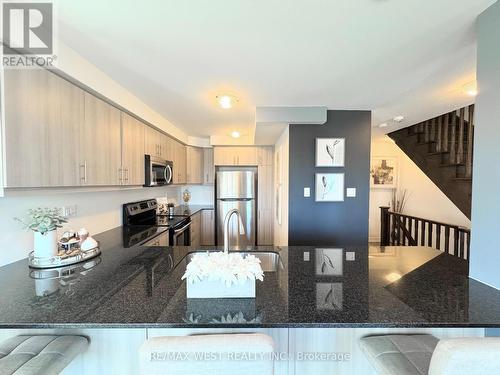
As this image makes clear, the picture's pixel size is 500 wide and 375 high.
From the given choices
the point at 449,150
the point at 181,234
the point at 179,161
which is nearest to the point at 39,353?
the point at 181,234

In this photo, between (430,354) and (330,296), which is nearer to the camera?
(430,354)

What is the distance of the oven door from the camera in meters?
3.07

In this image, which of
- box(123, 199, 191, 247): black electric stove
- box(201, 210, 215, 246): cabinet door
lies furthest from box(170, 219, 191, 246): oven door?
box(201, 210, 215, 246): cabinet door

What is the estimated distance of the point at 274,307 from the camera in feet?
3.28

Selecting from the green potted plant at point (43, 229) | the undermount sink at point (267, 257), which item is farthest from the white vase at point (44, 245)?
the undermount sink at point (267, 257)

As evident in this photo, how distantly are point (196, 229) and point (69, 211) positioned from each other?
2.53 meters

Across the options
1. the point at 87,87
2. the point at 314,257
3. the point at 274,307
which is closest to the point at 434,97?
the point at 314,257

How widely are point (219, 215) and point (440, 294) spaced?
4.16m

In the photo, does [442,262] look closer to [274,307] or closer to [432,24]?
[274,307]

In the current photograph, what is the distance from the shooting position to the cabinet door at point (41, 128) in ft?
4.09

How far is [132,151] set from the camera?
2521mm

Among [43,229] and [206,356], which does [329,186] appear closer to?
[206,356]

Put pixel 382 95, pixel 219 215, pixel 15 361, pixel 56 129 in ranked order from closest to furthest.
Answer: pixel 15 361 < pixel 56 129 < pixel 382 95 < pixel 219 215

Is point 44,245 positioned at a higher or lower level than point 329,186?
lower
